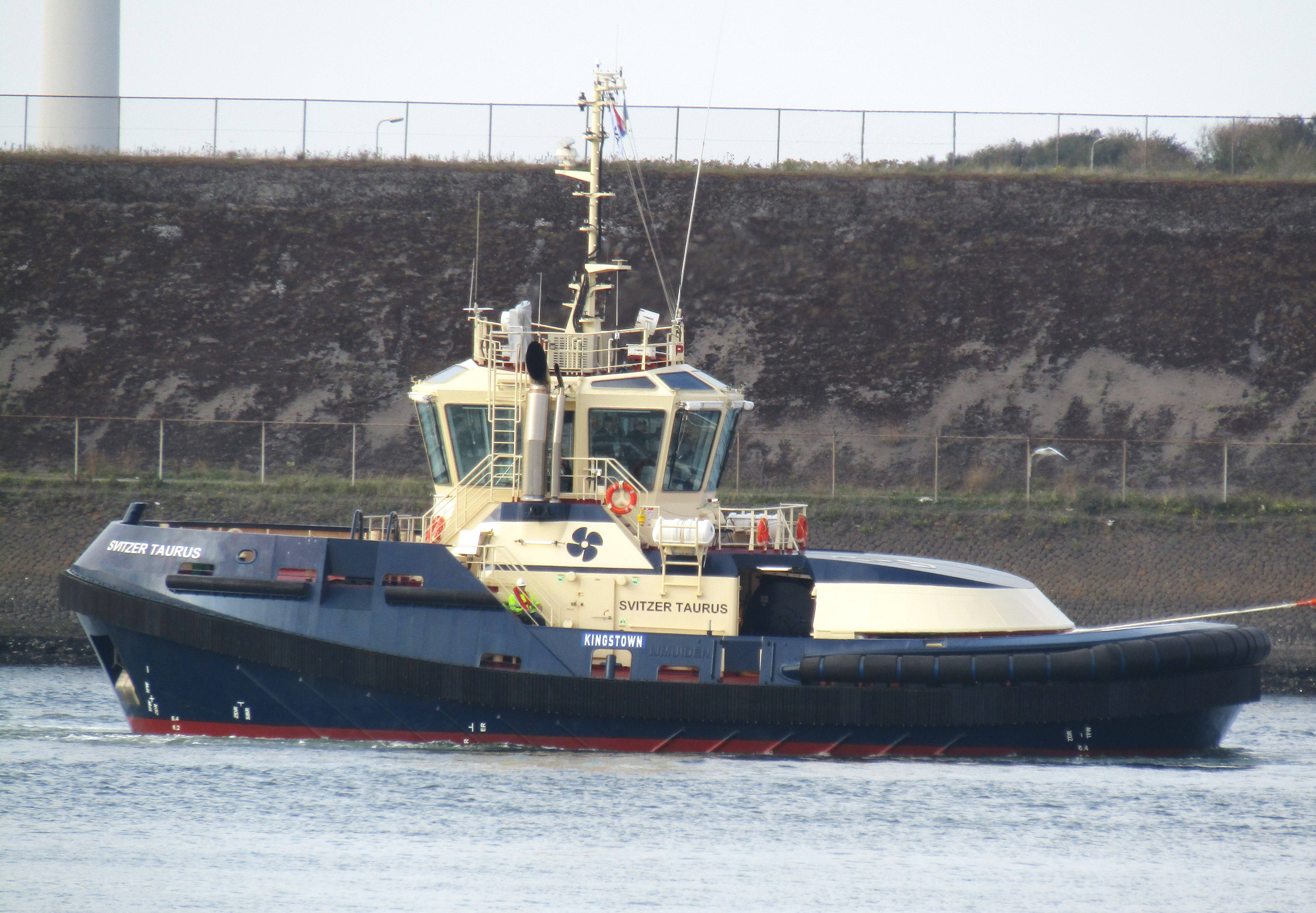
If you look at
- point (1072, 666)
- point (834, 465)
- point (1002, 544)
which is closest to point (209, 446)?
point (834, 465)

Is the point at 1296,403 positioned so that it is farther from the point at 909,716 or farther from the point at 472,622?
the point at 472,622

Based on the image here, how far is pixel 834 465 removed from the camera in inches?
1083

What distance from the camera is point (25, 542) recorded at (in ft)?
81.2

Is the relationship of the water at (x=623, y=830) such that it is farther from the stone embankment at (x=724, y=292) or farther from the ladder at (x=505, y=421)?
the stone embankment at (x=724, y=292)

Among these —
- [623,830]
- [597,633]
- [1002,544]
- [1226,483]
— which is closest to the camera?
[623,830]

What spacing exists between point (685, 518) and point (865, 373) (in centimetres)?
1759

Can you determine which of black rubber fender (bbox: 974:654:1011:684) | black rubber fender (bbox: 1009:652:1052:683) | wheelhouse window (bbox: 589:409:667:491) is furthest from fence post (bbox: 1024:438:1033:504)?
wheelhouse window (bbox: 589:409:667:491)

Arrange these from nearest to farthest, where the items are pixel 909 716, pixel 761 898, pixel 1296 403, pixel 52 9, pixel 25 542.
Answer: pixel 761 898 → pixel 909 716 → pixel 25 542 → pixel 1296 403 → pixel 52 9

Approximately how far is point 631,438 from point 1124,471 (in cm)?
1533

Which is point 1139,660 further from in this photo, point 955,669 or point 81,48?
point 81,48

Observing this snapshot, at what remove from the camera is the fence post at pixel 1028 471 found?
26453 mm

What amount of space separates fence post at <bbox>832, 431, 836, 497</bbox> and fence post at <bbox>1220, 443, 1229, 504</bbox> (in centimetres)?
653

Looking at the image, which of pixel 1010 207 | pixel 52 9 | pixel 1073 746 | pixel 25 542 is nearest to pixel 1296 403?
pixel 1010 207

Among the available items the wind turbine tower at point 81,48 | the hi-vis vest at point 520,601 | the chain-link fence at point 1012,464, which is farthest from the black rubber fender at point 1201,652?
the wind turbine tower at point 81,48
